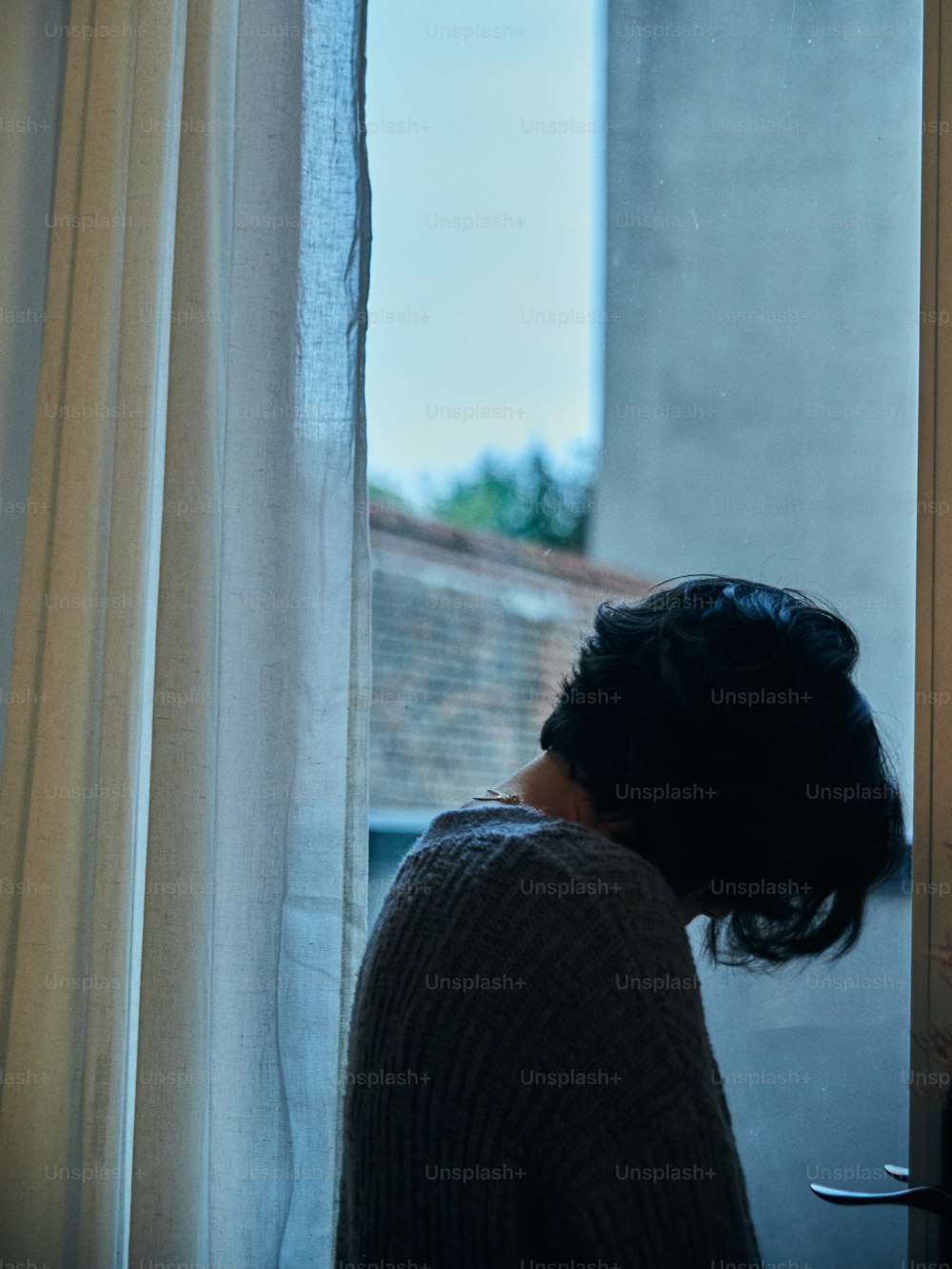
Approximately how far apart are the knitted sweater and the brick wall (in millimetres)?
710

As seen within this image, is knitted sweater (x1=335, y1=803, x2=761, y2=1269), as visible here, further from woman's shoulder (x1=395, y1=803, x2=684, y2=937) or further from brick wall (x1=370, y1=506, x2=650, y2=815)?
brick wall (x1=370, y1=506, x2=650, y2=815)

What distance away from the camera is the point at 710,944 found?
44.7 inches

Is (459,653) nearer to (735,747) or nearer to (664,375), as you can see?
(664,375)

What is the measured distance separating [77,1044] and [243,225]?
1.06m

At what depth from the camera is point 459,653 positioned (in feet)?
5.11

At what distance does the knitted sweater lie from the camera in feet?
2.53

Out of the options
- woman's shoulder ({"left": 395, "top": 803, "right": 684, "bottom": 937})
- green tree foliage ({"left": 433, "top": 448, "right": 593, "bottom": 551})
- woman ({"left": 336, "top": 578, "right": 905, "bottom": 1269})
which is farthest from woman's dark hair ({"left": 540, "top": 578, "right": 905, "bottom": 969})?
green tree foliage ({"left": 433, "top": 448, "right": 593, "bottom": 551})

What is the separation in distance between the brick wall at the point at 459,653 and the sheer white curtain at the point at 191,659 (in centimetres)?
16

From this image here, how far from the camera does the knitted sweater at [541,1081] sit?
772 millimetres

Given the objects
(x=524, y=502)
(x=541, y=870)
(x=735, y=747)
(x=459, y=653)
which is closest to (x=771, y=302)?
(x=524, y=502)

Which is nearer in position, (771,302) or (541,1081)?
(541,1081)

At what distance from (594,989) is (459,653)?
81 cm

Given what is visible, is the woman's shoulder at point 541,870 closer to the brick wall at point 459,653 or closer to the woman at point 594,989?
the woman at point 594,989

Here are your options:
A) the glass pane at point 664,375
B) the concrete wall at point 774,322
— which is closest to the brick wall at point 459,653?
the glass pane at point 664,375
